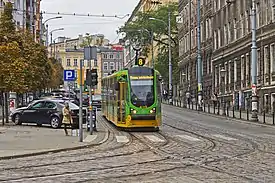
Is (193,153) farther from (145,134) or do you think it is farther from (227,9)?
(227,9)

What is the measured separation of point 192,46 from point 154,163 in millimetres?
69657

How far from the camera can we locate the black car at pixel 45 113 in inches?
1414

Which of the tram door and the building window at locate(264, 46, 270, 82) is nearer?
the tram door

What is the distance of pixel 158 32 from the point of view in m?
101

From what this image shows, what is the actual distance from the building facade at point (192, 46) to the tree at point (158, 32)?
331 centimetres

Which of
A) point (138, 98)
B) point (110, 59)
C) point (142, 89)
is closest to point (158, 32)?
point (142, 89)

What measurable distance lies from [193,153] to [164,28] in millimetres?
80734

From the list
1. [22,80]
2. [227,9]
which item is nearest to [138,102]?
[22,80]

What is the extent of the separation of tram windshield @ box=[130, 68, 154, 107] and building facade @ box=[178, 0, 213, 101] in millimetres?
40803

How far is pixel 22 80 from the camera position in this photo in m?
36.7

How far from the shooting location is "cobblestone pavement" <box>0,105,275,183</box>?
14477 mm

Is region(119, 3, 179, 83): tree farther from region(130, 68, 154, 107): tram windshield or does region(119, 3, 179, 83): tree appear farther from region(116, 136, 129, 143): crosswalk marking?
region(116, 136, 129, 143): crosswalk marking

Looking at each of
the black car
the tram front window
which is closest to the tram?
the tram front window

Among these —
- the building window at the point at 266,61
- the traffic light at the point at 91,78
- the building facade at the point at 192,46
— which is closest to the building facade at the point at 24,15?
the building facade at the point at 192,46
